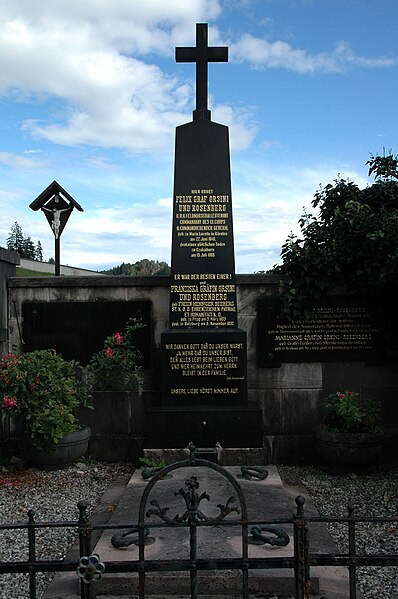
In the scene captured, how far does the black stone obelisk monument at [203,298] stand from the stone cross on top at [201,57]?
0.01 meters

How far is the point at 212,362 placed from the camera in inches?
265

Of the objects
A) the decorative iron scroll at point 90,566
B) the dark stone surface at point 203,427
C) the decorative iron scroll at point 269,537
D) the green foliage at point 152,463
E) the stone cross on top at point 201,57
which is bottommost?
the green foliage at point 152,463

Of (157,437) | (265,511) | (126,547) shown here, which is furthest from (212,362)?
(126,547)

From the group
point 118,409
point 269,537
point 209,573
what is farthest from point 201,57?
point 209,573

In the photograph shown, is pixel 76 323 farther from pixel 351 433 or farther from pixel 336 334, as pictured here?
pixel 351 433

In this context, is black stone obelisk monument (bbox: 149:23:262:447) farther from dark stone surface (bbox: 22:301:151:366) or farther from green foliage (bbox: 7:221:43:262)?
green foliage (bbox: 7:221:43:262)

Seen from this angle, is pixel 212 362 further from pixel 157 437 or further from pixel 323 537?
pixel 323 537

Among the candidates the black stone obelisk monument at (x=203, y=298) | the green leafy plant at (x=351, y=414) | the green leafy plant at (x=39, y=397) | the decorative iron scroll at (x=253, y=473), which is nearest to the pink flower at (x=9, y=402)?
the green leafy plant at (x=39, y=397)

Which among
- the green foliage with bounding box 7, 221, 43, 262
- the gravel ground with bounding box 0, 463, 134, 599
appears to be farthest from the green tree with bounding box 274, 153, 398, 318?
the green foliage with bounding box 7, 221, 43, 262

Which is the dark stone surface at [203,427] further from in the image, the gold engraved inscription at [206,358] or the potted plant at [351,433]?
the potted plant at [351,433]

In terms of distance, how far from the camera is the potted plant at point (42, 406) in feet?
20.4

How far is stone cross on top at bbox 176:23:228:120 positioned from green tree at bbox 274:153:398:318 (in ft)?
6.52

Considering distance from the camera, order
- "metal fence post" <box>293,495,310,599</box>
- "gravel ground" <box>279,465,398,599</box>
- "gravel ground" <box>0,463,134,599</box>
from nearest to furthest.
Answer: "metal fence post" <box>293,495,310,599</box>, "gravel ground" <box>279,465,398,599</box>, "gravel ground" <box>0,463,134,599</box>

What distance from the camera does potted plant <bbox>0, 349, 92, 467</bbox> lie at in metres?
6.20
